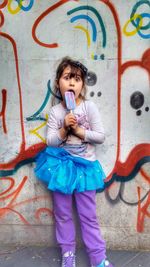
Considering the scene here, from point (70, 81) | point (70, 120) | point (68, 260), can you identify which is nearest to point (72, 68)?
point (70, 81)

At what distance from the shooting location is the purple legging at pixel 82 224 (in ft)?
11.9

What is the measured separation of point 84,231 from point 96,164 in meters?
0.59


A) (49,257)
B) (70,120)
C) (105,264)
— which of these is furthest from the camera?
(49,257)

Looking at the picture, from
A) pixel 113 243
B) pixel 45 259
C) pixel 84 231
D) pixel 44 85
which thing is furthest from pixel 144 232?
pixel 44 85

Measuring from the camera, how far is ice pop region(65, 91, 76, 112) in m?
3.35

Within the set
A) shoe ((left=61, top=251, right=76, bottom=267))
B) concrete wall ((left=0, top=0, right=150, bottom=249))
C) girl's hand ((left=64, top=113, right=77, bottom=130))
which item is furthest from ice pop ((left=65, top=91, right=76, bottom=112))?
shoe ((left=61, top=251, right=76, bottom=267))

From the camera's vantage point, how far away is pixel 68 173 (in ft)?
11.5

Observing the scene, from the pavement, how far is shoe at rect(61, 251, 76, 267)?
0.10 meters

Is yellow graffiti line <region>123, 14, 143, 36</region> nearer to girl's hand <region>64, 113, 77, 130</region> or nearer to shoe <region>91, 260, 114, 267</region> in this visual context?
girl's hand <region>64, 113, 77, 130</region>

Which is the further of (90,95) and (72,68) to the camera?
(90,95)

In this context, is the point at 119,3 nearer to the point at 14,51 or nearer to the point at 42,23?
the point at 42,23

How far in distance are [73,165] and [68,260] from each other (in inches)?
33.3

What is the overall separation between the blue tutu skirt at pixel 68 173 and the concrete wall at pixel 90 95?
256mm

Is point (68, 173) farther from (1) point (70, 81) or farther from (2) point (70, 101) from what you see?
(1) point (70, 81)
